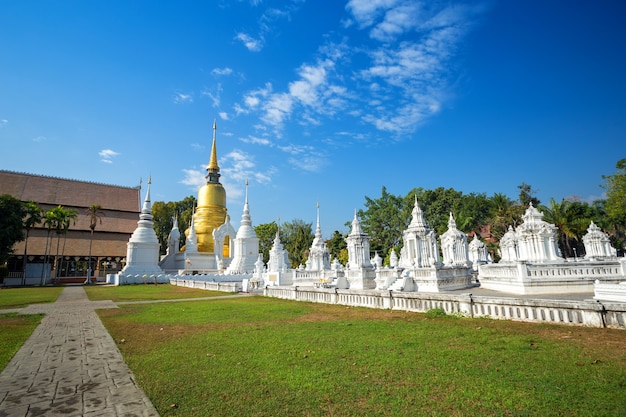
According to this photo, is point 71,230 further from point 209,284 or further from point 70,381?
point 70,381

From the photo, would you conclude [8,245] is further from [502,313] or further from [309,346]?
[502,313]

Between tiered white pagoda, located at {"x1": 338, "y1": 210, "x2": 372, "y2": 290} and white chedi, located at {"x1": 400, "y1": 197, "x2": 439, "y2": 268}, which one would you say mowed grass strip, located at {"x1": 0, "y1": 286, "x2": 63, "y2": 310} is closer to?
tiered white pagoda, located at {"x1": 338, "y1": 210, "x2": 372, "y2": 290}

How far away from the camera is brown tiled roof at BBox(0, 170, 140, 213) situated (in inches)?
1837

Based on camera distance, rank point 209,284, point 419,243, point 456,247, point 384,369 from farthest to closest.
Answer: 1. point 456,247
2. point 209,284
3. point 419,243
4. point 384,369

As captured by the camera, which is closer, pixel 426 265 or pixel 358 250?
pixel 426 265

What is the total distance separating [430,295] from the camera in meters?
10.9

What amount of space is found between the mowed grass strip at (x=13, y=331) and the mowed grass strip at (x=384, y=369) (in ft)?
6.90

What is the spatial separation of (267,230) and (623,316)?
58818 mm

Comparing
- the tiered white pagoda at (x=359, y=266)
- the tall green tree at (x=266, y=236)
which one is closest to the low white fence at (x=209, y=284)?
the tiered white pagoda at (x=359, y=266)

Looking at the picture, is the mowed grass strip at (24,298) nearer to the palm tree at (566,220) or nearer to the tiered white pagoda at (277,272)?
the tiered white pagoda at (277,272)

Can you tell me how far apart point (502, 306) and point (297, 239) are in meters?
52.6

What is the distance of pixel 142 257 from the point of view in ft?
127

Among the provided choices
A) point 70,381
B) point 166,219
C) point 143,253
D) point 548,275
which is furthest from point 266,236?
point 70,381

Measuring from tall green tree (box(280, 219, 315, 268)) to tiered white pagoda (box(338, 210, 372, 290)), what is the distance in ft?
106
